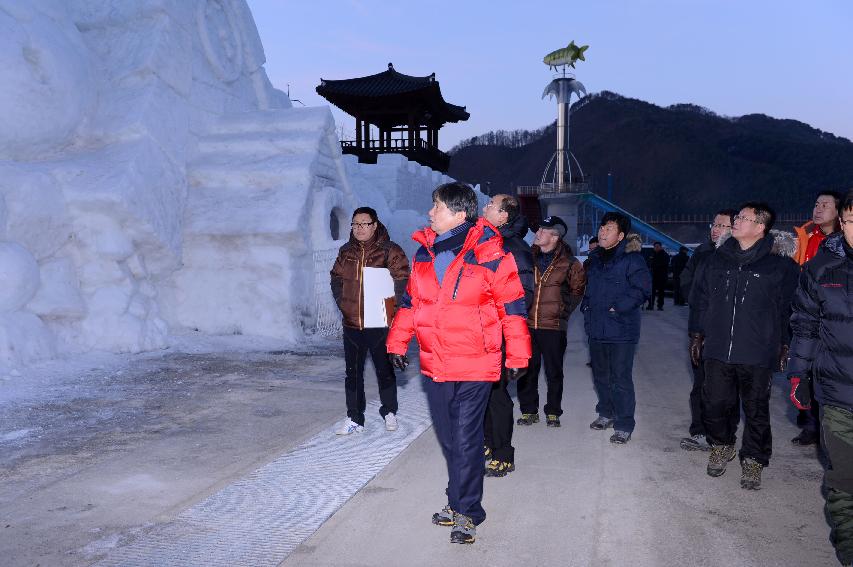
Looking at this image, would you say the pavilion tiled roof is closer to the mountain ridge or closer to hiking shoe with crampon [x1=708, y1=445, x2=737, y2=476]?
hiking shoe with crampon [x1=708, y1=445, x2=737, y2=476]

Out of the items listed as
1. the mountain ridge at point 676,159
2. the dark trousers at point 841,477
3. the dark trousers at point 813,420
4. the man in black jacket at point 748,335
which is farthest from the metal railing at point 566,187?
the dark trousers at point 841,477

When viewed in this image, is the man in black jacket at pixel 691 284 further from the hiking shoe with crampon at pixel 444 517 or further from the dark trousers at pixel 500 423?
the hiking shoe with crampon at pixel 444 517

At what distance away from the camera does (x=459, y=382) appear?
125 inches

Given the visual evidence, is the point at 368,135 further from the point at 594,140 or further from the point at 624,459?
the point at 594,140

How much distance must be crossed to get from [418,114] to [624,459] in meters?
24.4

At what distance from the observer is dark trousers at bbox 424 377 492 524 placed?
3125 mm

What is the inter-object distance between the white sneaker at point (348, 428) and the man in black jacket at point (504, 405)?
1186 millimetres

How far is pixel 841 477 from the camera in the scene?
9.21 ft

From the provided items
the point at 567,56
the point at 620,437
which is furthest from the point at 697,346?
the point at 567,56

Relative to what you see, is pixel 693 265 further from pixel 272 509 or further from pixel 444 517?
pixel 272 509

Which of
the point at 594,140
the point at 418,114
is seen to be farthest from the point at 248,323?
the point at 594,140

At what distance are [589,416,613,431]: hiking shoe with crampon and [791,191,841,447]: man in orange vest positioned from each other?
126 centimetres

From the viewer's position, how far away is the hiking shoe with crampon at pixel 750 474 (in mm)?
3810

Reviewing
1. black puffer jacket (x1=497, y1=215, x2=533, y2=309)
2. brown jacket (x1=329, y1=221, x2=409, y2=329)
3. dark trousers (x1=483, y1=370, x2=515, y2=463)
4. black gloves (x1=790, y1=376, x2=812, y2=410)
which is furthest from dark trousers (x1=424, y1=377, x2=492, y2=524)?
brown jacket (x1=329, y1=221, x2=409, y2=329)
